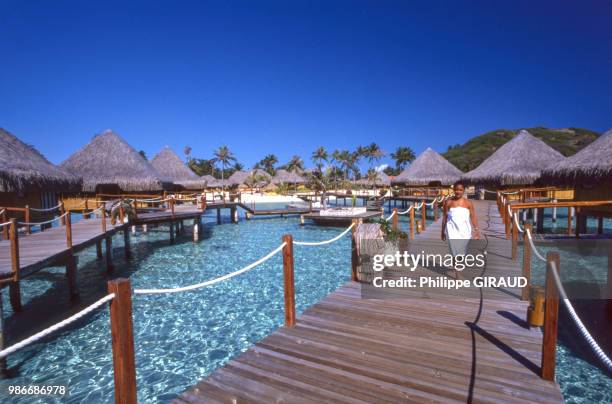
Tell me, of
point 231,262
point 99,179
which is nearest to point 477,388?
point 231,262

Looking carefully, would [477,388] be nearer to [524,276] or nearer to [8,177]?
[524,276]

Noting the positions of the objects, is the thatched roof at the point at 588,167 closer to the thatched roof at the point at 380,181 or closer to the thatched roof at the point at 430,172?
the thatched roof at the point at 430,172

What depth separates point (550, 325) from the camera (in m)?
2.91

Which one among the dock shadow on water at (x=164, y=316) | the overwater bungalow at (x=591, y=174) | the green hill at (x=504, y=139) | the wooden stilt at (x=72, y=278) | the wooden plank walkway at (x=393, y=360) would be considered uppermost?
the green hill at (x=504, y=139)

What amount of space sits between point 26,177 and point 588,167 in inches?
867

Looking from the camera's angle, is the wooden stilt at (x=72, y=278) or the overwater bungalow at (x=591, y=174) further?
the overwater bungalow at (x=591, y=174)

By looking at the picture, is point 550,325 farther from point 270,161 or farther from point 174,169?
point 270,161

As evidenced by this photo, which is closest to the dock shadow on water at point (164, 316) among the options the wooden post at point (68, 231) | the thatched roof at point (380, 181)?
the wooden post at point (68, 231)

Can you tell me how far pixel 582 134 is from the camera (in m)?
112

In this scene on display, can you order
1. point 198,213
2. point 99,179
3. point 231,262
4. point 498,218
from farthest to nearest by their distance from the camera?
point 99,179 → point 198,213 → point 498,218 → point 231,262

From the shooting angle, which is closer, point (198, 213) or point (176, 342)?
point (176, 342)

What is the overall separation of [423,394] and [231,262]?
11.4 metres

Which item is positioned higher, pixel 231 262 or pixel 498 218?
pixel 498 218

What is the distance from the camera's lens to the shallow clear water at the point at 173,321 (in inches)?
219
